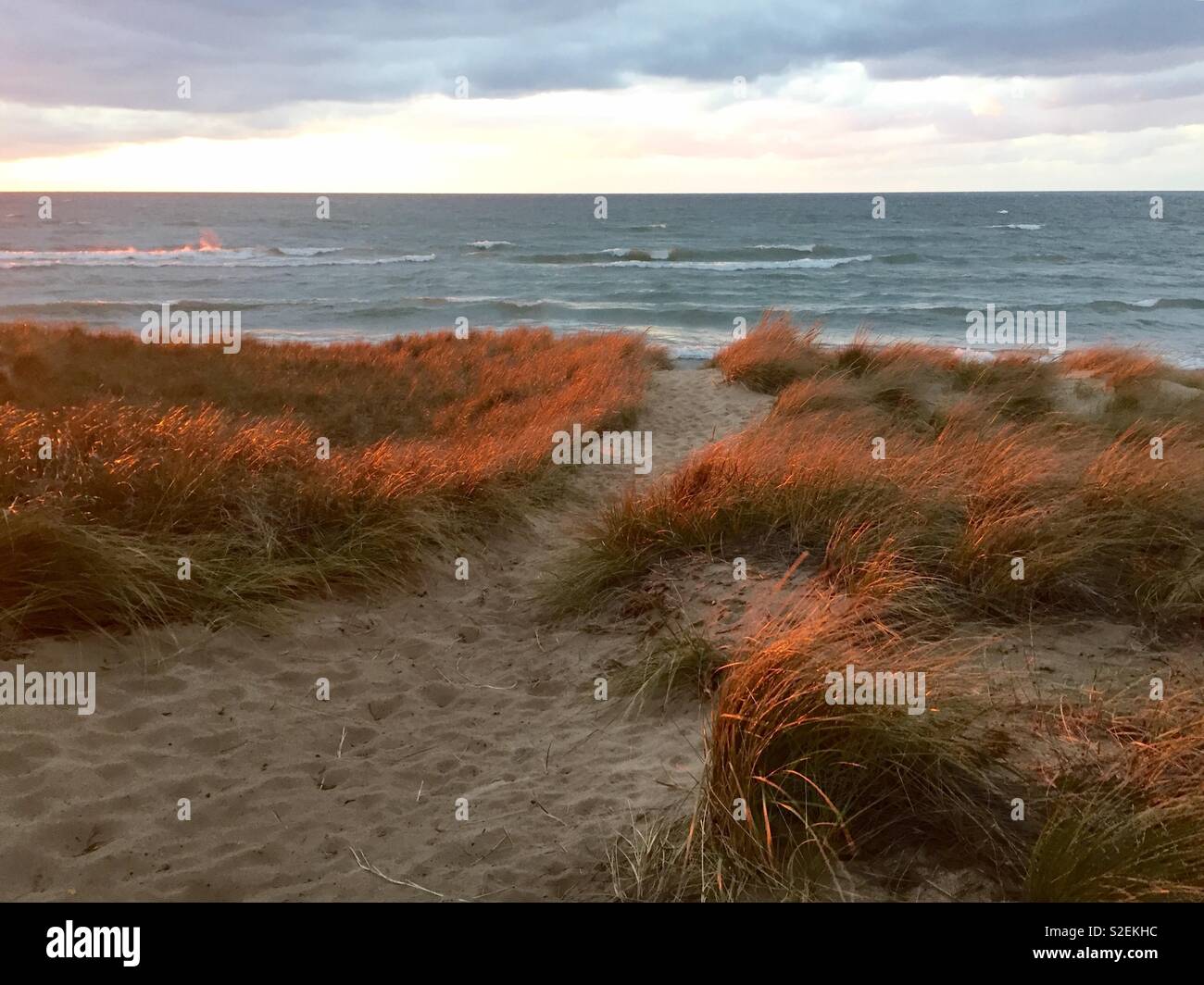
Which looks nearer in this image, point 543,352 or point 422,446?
point 422,446

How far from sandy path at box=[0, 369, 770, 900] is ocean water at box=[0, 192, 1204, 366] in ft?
51.1

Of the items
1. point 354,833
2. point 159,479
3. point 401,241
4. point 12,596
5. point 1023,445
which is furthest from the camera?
point 401,241

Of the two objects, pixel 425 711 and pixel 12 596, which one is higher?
pixel 12 596

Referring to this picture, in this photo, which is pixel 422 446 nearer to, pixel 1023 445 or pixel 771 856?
pixel 1023 445

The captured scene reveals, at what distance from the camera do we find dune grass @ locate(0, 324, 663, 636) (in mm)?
4414

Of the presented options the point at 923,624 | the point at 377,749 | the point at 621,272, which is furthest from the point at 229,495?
the point at 621,272

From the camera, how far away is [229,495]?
18.1ft

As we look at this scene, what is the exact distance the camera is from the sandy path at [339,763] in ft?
9.95

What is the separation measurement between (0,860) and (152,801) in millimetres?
530

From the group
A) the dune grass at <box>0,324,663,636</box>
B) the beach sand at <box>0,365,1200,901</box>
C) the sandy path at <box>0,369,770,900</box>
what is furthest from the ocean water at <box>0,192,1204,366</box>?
the sandy path at <box>0,369,770,900</box>

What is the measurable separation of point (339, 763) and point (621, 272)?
36053 mm

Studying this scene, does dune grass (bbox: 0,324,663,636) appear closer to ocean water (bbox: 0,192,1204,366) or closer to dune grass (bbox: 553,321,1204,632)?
dune grass (bbox: 553,321,1204,632)
